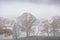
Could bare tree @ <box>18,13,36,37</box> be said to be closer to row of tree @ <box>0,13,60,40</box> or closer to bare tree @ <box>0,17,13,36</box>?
row of tree @ <box>0,13,60,40</box>

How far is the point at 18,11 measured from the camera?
1.72 meters

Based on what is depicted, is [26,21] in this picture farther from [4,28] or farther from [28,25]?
[4,28]

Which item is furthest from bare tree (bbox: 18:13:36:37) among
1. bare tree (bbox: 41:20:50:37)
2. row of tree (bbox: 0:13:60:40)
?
bare tree (bbox: 41:20:50:37)

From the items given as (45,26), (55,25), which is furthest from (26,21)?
(55,25)

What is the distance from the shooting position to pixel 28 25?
1.74 metres

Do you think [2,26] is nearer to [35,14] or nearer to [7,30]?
[7,30]

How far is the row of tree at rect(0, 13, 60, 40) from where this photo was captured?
5.58ft

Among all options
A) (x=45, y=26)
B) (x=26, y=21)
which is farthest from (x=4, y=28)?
(x=45, y=26)

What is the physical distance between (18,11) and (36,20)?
30 centimetres

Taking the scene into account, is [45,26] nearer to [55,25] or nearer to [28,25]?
[55,25]

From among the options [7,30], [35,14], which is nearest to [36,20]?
[35,14]

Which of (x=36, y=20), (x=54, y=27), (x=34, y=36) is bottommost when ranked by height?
(x=34, y=36)

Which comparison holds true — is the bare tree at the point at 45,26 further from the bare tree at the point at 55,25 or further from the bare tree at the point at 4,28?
the bare tree at the point at 4,28

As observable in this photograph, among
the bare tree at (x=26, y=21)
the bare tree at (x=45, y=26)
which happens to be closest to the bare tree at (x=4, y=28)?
the bare tree at (x=26, y=21)
